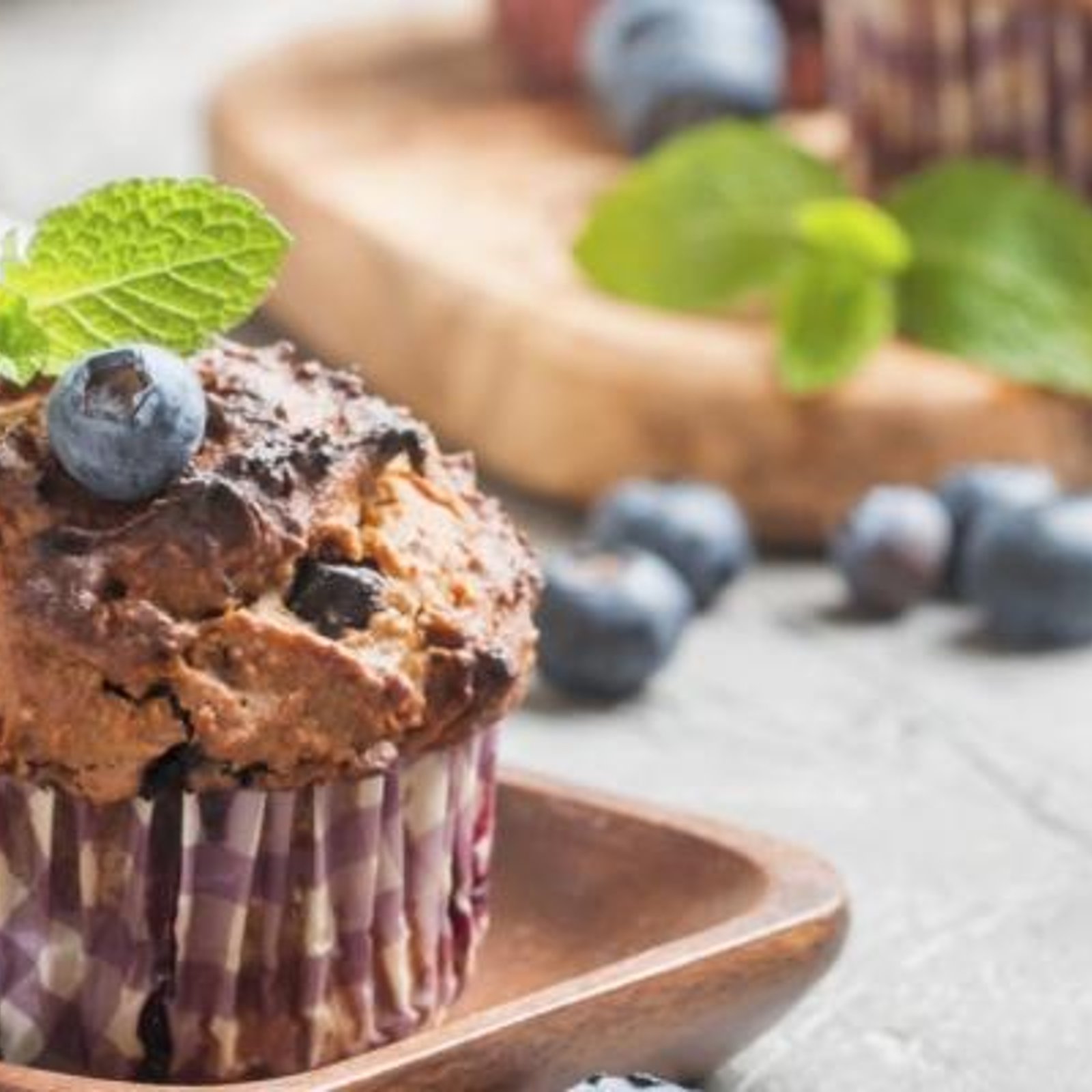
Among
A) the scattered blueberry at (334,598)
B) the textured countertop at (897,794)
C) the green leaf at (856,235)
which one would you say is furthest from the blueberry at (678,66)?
the scattered blueberry at (334,598)

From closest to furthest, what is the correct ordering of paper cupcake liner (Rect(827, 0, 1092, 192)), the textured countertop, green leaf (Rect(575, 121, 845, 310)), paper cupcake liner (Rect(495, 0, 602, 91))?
the textured countertop
green leaf (Rect(575, 121, 845, 310))
paper cupcake liner (Rect(827, 0, 1092, 192))
paper cupcake liner (Rect(495, 0, 602, 91))

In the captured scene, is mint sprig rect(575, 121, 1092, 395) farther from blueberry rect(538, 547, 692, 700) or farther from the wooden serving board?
blueberry rect(538, 547, 692, 700)

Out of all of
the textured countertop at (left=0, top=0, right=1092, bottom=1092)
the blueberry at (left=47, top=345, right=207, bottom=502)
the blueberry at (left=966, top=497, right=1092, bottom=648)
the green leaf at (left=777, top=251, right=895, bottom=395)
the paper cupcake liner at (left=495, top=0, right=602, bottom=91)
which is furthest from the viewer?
the paper cupcake liner at (left=495, top=0, right=602, bottom=91)

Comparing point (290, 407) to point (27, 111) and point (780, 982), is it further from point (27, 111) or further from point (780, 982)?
point (27, 111)

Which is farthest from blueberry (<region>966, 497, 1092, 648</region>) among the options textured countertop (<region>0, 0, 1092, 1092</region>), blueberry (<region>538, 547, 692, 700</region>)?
blueberry (<region>538, 547, 692, 700</region>)

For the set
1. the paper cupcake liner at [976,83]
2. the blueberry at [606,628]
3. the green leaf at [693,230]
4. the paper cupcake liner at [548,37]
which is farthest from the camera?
the paper cupcake liner at [548,37]

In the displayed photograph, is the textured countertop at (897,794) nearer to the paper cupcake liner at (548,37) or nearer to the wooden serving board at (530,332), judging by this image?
the wooden serving board at (530,332)

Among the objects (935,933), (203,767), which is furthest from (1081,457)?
(203,767)
